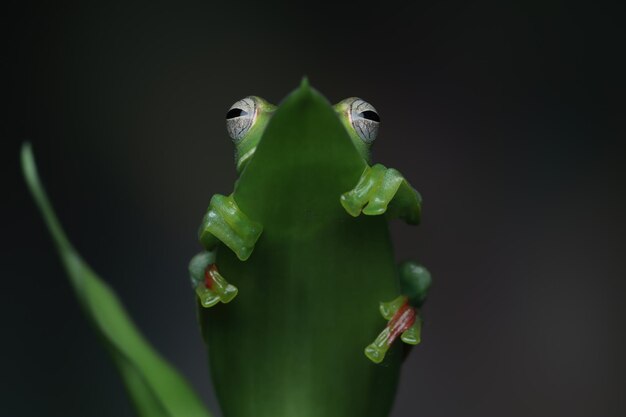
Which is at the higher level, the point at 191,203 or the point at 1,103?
the point at 1,103

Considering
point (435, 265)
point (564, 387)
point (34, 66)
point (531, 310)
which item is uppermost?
point (34, 66)

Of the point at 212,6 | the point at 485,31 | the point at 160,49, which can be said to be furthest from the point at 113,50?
the point at 485,31

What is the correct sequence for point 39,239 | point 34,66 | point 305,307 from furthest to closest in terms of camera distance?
point 34,66 → point 39,239 → point 305,307

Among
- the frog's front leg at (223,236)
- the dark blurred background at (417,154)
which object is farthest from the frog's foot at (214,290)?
the dark blurred background at (417,154)

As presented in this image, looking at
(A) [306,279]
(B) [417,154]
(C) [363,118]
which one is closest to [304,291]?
(A) [306,279]

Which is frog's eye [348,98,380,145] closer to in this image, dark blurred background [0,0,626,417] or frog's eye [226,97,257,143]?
frog's eye [226,97,257,143]

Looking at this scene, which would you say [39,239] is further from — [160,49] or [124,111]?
[160,49]

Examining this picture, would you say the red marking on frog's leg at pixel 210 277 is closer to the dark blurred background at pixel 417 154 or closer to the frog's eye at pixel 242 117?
the frog's eye at pixel 242 117

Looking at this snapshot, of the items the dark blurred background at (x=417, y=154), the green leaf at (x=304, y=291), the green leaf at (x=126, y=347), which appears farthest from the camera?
the dark blurred background at (x=417, y=154)

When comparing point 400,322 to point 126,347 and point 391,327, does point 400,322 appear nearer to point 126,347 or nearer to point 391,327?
point 391,327
